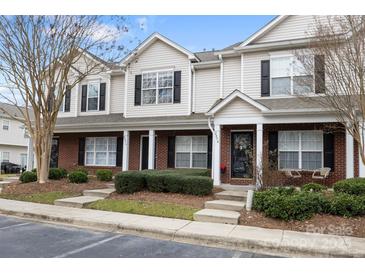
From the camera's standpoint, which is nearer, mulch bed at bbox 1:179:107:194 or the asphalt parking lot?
the asphalt parking lot

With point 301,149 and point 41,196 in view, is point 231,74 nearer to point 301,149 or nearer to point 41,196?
point 301,149

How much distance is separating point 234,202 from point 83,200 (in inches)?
202

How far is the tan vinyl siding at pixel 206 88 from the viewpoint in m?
14.9

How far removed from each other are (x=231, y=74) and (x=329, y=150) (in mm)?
5491

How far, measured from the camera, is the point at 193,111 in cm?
1516

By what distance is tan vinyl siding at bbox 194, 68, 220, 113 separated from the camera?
49.0ft

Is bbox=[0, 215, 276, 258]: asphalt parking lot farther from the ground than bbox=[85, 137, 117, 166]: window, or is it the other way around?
bbox=[85, 137, 117, 166]: window

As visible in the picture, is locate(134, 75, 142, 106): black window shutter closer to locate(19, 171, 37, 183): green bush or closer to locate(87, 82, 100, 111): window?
locate(87, 82, 100, 111): window

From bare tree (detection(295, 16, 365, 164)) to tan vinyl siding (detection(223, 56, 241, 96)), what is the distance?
5.02 meters

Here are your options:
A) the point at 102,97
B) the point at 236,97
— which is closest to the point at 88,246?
the point at 236,97

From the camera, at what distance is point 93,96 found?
1773 cm

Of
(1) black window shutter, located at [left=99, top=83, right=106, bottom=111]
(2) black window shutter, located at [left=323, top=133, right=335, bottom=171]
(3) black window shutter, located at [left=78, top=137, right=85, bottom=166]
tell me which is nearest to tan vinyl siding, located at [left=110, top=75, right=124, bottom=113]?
(1) black window shutter, located at [left=99, top=83, right=106, bottom=111]

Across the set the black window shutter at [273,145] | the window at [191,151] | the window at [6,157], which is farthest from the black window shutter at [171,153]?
the window at [6,157]

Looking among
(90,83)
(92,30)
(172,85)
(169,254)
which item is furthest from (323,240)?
(90,83)
